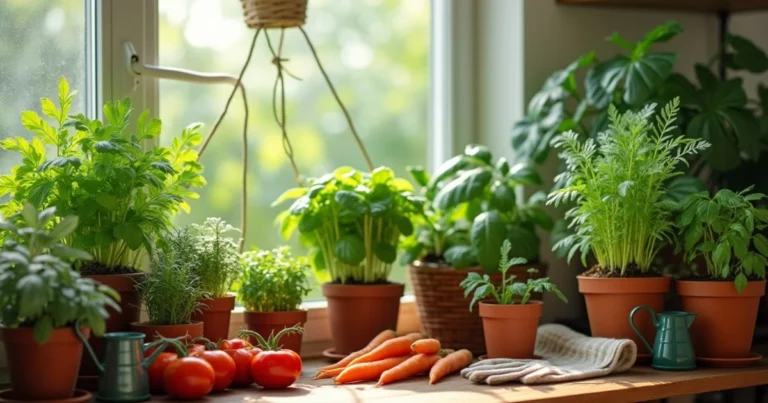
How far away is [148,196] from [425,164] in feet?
3.07

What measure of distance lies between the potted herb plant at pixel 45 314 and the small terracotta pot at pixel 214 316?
1.11 feet

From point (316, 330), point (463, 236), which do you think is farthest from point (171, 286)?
point (463, 236)

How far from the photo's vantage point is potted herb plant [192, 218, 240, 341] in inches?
72.6

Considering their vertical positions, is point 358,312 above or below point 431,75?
below

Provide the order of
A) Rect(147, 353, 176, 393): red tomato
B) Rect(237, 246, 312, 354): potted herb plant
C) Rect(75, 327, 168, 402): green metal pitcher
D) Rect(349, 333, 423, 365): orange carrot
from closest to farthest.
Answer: Rect(75, 327, 168, 402): green metal pitcher, Rect(147, 353, 176, 393): red tomato, Rect(349, 333, 423, 365): orange carrot, Rect(237, 246, 312, 354): potted herb plant

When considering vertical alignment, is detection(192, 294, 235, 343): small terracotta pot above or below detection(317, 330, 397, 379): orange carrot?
above

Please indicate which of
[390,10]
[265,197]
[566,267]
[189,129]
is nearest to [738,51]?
[566,267]

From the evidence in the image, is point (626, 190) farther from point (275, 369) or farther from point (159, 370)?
point (159, 370)

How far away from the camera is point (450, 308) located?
216 cm

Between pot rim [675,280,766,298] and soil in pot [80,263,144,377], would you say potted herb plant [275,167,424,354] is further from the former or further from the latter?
pot rim [675,280,766,298]

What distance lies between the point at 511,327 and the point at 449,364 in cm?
14

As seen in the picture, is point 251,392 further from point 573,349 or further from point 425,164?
point 425,164

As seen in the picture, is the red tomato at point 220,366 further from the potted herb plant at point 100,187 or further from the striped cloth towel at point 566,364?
the striped cloth towel at point 566,364

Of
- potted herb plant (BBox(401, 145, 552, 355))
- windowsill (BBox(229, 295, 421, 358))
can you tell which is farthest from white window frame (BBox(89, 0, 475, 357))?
potted herb plant (BBox(401, 145, 552, 355))
